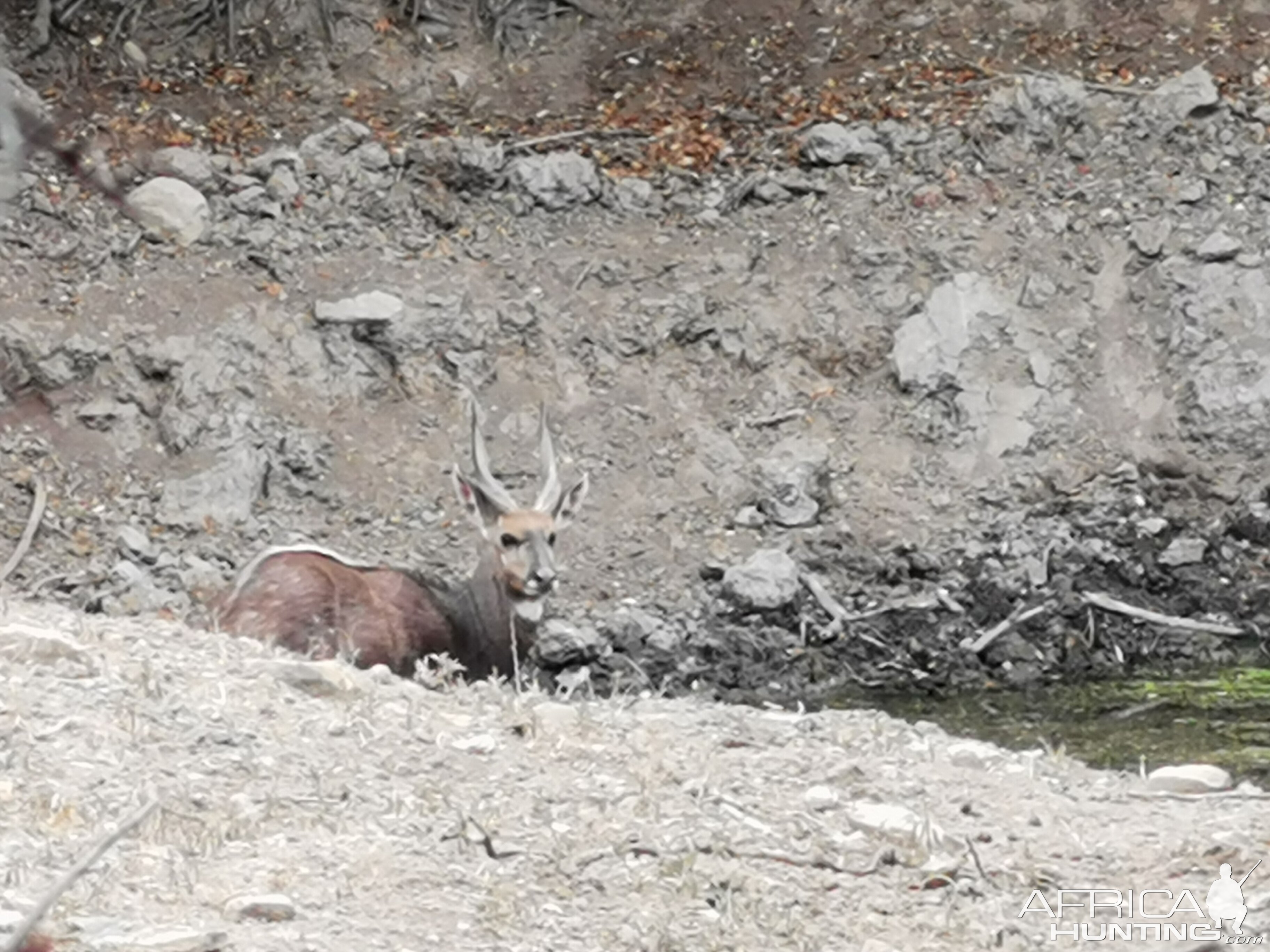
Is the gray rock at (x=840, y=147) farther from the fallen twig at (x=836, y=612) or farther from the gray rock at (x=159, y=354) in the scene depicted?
the gray rock at (x=159, y=354)

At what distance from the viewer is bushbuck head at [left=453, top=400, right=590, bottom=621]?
1098 cm

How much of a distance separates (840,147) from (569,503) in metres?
4.87

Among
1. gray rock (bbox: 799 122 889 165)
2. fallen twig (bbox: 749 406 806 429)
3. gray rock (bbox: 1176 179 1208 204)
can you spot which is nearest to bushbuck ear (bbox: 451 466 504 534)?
fallen twig (bbox: 749 406 806 429)

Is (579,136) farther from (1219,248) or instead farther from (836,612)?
(836,612)

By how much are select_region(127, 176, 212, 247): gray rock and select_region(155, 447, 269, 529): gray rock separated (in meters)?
1.64

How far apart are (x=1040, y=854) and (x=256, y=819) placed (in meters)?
1.92

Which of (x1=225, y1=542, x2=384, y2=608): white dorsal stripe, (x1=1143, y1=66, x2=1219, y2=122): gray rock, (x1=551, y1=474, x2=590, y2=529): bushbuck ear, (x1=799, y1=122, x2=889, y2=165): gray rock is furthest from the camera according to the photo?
(x1=1143, y1=66, x2=1219, y2=122): gray rock

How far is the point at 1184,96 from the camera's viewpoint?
15758 millimetres

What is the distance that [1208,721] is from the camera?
1105 cm

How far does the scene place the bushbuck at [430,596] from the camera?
9.91 metres

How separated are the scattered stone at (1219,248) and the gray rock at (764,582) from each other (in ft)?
12.3

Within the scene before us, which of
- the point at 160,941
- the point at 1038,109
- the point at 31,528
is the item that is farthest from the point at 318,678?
the point at 1038,109

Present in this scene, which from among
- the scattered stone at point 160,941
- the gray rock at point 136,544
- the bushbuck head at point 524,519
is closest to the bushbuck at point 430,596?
the bushbuck head at point 524,519

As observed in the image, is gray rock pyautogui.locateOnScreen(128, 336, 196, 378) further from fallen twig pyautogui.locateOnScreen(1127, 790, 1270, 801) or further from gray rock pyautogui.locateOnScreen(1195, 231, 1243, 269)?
fallen twig pyautogui.locateOnScreen(1127, 790, 1270, 801)
